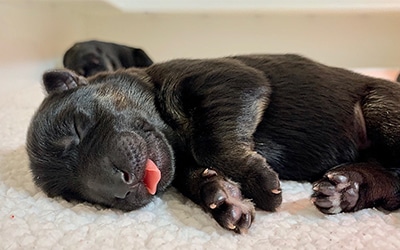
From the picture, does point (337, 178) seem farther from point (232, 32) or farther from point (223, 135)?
point (232, 32)

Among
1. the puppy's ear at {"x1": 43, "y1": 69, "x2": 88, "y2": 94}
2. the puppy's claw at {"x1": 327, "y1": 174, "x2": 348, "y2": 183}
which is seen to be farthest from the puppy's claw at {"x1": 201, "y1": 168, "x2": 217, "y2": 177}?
the puppy's ear at {"x1": 43, "y1": 69, "x2": 88, "y2": 94}

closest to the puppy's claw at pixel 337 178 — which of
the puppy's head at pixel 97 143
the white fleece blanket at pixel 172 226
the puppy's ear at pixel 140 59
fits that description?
the white fleece blanket at pixel 172 226

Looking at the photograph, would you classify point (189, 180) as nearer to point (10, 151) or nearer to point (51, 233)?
point (51, 233)

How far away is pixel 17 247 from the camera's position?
1513 millimetres

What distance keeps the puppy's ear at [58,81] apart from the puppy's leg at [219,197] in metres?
0.51

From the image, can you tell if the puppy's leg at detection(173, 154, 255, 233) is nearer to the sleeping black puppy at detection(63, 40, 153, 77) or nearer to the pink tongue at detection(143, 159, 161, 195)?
the pink tongue at detection(143, 159, 161, 195)

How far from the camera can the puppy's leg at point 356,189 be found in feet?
5.67

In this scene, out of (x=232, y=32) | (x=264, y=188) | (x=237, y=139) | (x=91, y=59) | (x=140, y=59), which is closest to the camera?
(x=264, y=188)

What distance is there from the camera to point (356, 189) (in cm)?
178

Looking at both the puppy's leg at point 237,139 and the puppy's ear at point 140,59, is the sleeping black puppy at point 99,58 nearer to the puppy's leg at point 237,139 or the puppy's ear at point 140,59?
the puppy's ear at point 140,59

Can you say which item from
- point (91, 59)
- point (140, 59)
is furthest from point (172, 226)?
point (140, 59)

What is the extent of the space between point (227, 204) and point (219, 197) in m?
0.03

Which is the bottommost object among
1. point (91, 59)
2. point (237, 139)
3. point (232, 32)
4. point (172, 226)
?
point (232, 32)

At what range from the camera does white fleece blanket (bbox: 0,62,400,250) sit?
153 cm
